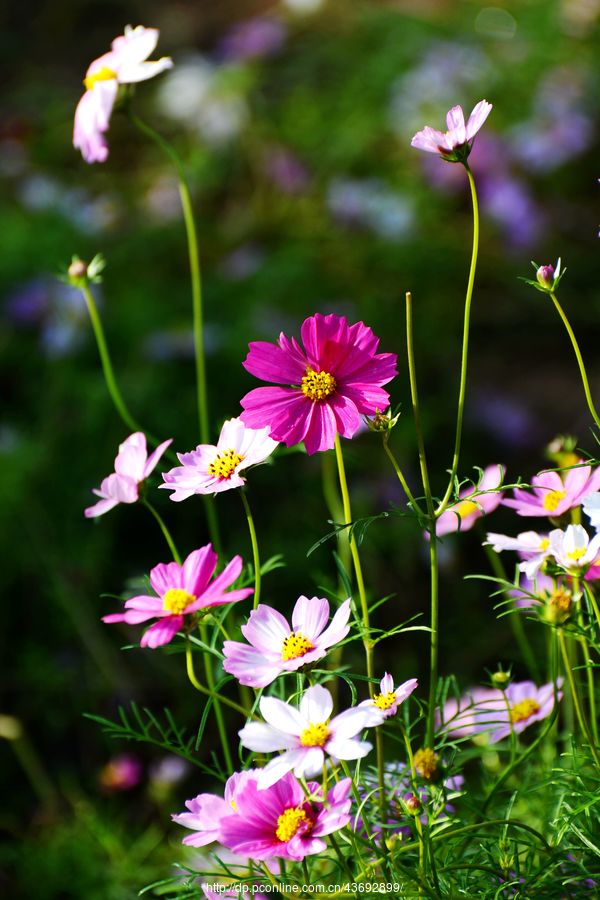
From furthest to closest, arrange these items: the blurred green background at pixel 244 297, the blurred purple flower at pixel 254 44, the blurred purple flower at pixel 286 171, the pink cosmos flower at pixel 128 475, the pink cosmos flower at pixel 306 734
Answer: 1. the blurred purple flower at pixel 254 44
2. the blurred purple flower at pixel 286 171
3. the blurred green background at pixel 244 297
4. the pink cosmos flower at pixel 128 475
5. the pink cosmos flower at pixel 306 734

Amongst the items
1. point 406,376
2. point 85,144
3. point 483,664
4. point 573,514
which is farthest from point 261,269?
point 573,514

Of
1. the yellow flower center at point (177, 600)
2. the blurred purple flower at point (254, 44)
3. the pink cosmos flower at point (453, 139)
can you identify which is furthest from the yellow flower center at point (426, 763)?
the blurred purple flower at point (254, 44)

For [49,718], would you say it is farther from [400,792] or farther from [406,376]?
[400,792]

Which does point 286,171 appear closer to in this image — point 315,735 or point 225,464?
point 225,464

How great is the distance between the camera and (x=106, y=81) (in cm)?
68

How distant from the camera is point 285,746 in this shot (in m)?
0.48

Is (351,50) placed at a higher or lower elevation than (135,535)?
higher

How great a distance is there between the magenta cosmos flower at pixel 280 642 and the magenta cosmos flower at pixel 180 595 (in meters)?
0.03

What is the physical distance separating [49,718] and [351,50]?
2.20 m

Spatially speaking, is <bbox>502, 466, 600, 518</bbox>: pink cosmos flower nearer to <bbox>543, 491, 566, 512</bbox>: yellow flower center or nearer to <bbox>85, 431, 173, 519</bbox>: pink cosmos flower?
<bbox>543, 491, 566, 512</bbox>: yellow flower center

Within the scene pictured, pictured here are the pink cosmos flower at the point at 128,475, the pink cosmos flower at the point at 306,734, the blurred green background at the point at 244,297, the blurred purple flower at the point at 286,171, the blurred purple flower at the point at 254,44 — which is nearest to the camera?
the pink cosmos flower at the point at 306,734

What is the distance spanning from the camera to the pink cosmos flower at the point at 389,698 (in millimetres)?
491

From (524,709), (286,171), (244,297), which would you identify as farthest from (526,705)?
(286,171)

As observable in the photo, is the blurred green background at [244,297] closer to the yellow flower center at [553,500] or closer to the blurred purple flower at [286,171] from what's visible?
the blurred purple flower at [286,171]
